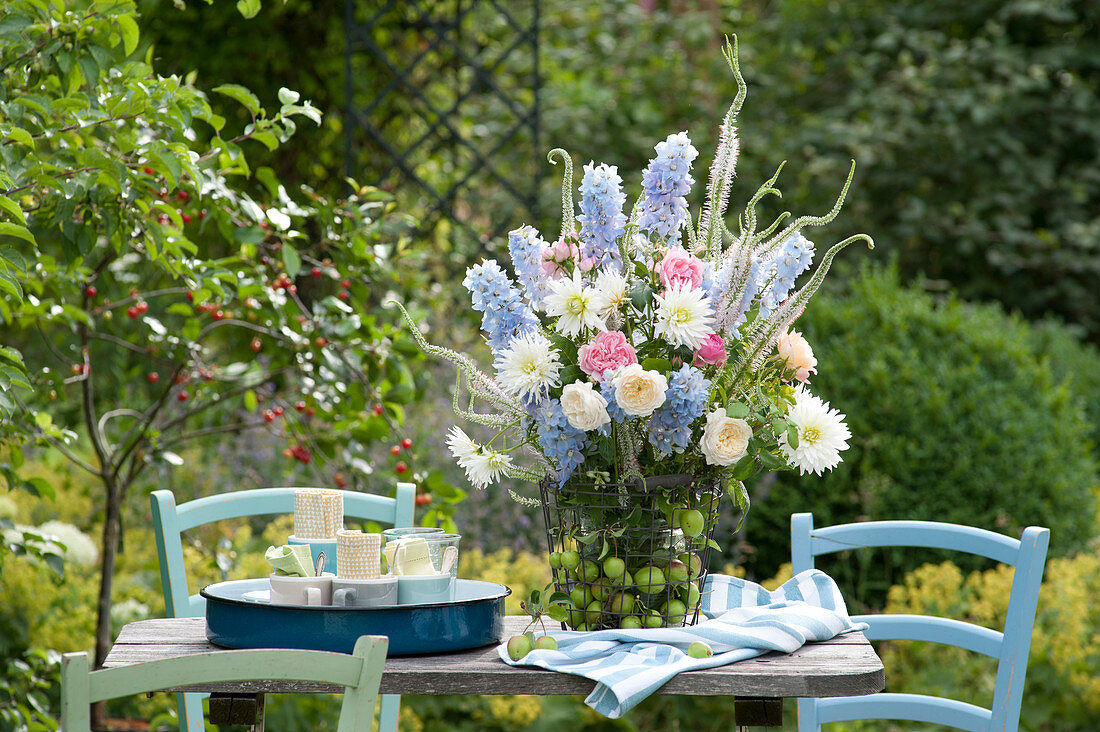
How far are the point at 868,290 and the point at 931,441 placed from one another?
61 cm

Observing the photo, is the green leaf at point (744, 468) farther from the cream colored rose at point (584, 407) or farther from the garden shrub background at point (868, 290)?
the garden shrub background at point (868, 290)

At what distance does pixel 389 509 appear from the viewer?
1.98 meters

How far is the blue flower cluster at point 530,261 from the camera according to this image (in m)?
1.45

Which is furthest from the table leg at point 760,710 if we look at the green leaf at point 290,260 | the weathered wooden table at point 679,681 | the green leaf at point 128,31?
the green leaf at point 128,31

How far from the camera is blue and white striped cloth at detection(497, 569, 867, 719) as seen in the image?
4.08ft

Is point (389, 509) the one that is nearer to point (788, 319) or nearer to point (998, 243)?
point (788, 319)

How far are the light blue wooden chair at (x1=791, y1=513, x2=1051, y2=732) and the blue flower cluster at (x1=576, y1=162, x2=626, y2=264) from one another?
727 millimetres

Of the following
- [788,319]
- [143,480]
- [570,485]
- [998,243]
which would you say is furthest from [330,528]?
[998,243]

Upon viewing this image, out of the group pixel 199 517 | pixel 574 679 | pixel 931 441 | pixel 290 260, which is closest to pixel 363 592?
pixel 574 679

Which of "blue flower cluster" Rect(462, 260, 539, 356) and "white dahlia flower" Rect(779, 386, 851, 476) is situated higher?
"blue flower cluster" Rect(462, 260, 539, 356)

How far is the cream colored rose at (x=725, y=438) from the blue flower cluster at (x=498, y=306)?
266mm

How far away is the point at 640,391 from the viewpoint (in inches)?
51.5

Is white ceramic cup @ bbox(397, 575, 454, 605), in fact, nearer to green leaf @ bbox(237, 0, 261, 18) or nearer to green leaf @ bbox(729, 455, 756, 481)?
green leaf @ bbox(729, 455, 756, 481)

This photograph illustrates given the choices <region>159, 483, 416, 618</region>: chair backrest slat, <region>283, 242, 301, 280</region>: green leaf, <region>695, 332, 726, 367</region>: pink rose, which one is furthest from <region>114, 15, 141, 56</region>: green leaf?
<region>695, 332, 726, 367</region>: pink rose
